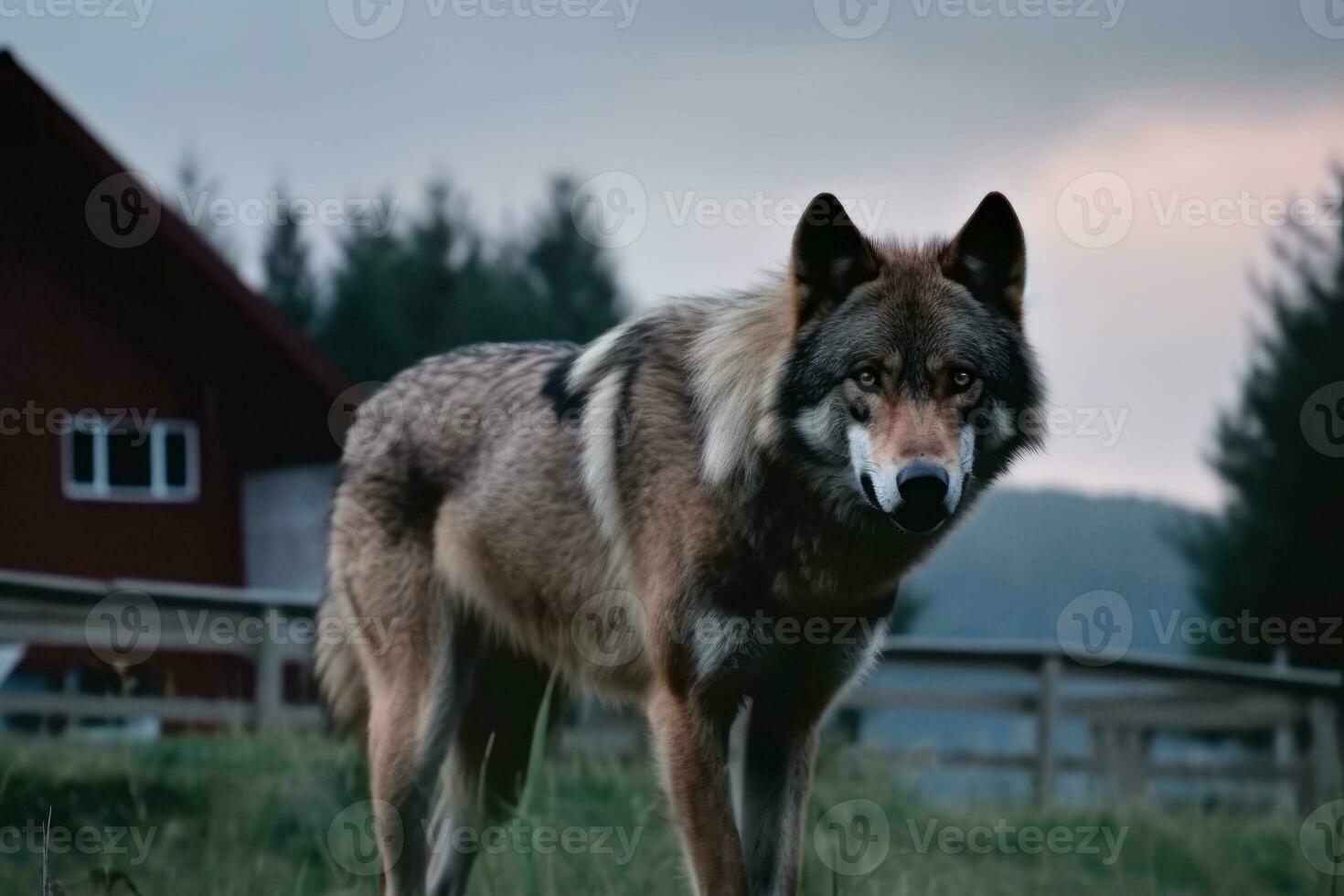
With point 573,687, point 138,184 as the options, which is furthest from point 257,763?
point 138,184

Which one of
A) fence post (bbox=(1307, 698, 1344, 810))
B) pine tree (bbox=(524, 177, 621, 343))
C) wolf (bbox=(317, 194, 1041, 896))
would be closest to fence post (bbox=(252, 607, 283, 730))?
wolf (bbox=(317, 194, 1041, 896))

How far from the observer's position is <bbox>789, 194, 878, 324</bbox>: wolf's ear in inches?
163

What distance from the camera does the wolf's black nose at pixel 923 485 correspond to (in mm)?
3588

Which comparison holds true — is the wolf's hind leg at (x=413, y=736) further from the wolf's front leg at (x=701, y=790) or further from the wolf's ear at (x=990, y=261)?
the wolf's ear at (x=990, y=261)

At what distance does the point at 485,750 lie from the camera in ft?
17.2

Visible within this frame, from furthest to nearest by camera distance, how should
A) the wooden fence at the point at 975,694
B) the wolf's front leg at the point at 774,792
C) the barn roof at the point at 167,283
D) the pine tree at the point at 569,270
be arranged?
the pine tree at the point at 569,270, the barn roof at the point at 167,283, the wooden fence at the point at 975,694, the wolf's front leg at the point at 774,792

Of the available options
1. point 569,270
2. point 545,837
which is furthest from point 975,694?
point 569,270

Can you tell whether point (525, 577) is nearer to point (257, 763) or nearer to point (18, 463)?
point (257, 763)

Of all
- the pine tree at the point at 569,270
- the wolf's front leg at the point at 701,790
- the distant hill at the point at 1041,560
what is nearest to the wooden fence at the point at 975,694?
the wolf's front leg at the point at 701,790

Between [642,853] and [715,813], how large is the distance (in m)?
1.94

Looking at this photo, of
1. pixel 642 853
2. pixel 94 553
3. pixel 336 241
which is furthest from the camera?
pixel 336 241

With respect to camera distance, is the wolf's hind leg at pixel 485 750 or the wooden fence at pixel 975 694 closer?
the wolf's hind leg at pixel 485 750

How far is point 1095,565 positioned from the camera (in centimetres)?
12706

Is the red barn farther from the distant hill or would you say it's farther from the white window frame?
the distant hill
